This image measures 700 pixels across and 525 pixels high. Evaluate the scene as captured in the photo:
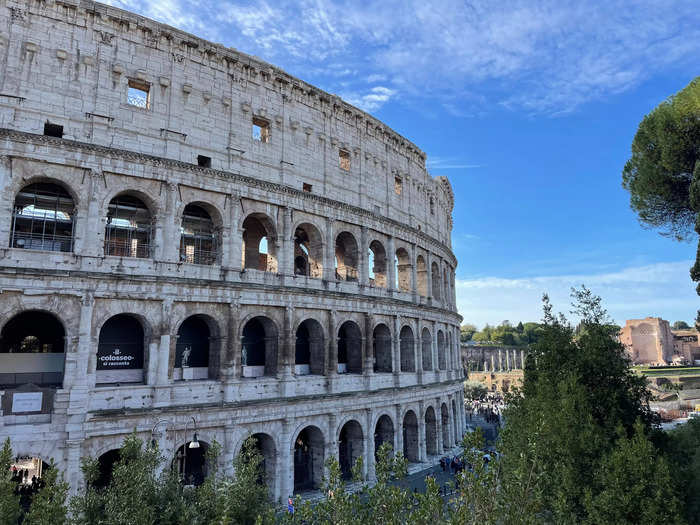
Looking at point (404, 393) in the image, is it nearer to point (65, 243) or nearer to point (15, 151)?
point (65, 243)

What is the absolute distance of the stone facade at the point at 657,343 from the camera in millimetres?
88875

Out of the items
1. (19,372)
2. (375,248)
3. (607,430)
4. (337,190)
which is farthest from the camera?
(375,248)

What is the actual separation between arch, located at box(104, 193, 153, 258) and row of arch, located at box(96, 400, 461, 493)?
7824 millimetres

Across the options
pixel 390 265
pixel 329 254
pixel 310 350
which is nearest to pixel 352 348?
pixel 310 350

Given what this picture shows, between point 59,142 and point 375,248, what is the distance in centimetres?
1586

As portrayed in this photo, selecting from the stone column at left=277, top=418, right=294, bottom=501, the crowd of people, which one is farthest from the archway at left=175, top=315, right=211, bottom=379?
the crowd of people

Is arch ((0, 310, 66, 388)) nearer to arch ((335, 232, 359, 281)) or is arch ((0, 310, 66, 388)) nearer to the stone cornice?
the stone cornice

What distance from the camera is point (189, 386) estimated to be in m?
17.8

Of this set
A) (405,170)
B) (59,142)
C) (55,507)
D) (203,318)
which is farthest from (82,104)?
(405,170)

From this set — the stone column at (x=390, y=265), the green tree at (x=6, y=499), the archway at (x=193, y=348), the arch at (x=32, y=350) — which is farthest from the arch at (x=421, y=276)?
the green tree at (x=6, y=499)

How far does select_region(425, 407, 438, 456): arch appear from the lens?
91.9ft

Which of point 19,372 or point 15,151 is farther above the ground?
point 15,151

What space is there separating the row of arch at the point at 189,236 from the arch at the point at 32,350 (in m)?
2.69

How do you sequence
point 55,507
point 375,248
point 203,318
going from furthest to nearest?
point 375,248 < point 203,318 < point 55,507
